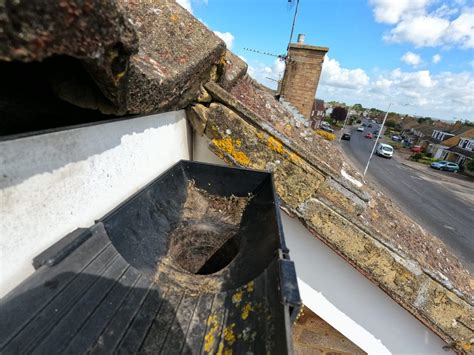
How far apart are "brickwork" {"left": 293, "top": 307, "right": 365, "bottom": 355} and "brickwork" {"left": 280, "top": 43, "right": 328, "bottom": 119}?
5.81 metres

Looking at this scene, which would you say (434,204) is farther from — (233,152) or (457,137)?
(457,137)

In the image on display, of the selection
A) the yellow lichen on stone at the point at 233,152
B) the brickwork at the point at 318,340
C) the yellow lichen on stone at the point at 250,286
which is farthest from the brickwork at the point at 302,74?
the yellow lichen on stone at the point at 250,286

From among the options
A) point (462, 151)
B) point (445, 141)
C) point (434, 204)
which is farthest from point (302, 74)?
point (445, 141)

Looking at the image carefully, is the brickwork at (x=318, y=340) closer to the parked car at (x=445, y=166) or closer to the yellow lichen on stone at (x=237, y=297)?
the yellow lichen on stone at (x=237, y=297)

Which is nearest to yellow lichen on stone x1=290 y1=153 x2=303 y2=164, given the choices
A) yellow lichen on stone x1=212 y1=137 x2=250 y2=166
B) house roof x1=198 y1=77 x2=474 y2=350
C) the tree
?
house roof x1=198 y1=77 x2=474 y2=350

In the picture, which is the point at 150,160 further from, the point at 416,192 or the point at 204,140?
the point at 416,192

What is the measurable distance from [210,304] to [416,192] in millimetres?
30857

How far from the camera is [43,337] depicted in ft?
2.43

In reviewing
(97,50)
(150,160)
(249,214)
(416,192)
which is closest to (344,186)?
(249,214)

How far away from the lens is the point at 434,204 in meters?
22.9

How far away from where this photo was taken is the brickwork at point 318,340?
8.58ft

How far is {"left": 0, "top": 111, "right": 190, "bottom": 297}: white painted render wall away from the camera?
2.50 feet

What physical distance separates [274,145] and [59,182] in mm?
1370

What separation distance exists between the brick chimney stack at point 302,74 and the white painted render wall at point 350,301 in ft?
19.1
